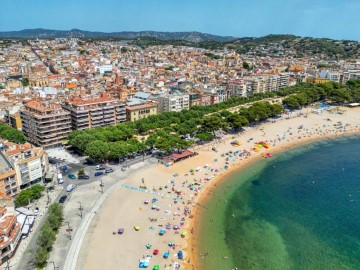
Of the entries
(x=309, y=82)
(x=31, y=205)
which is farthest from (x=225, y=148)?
(x=309, y=82)

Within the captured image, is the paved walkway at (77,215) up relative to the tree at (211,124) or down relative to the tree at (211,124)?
down

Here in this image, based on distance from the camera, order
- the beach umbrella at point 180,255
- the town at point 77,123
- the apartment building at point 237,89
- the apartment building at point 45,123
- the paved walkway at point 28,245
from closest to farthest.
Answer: the paved walkway at point 28,245 → the beach umbrella at point 180,255 → the town at point 77,123 → the apartment building at point 45,123 → the apartment building at point 237,89

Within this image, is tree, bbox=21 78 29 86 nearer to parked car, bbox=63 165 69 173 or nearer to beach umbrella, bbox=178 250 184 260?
parked car, bbox=63 165 69 173

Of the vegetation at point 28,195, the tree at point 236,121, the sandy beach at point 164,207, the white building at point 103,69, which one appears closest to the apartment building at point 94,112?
the sandy beach at point 164,207

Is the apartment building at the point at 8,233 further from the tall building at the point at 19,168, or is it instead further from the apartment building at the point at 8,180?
the tall building at the point at 19,168

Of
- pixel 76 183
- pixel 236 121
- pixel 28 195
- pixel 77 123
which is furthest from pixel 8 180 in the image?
pixel 236 121

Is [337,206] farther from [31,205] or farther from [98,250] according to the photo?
[31,205]

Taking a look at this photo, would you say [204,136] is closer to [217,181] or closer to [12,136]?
[217,181]
